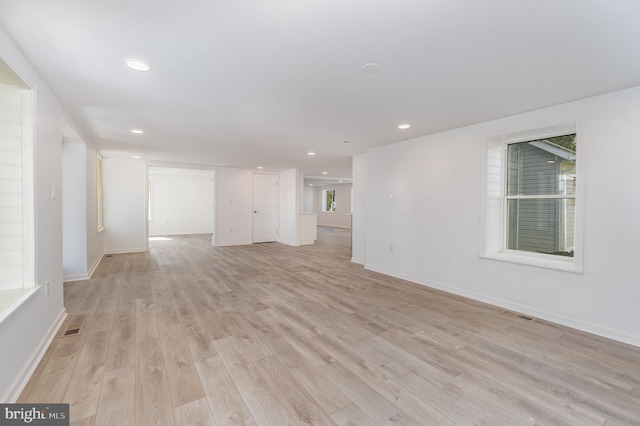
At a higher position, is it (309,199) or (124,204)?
(309,199)

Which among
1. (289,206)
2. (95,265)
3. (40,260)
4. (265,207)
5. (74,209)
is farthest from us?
(265,207)

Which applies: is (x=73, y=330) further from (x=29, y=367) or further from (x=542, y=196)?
(x=542, y=196)

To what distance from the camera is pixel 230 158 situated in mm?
6527

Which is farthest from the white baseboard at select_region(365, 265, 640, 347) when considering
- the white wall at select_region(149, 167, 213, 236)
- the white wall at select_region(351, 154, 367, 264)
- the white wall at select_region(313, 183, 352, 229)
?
the white wall at select_region(313, 183, 352, 229)

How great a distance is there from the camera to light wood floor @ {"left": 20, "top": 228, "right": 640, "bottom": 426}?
1.64 m

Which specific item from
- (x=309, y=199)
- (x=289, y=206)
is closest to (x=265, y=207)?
(x=289, y=206)

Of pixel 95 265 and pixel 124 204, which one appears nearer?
pixel 95 265

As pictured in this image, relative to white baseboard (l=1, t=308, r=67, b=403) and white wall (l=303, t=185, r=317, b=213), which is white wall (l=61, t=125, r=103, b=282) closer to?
white baseboard (l=1, t=308, r=67, b=403)

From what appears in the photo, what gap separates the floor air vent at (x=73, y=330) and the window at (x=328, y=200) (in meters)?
12.0

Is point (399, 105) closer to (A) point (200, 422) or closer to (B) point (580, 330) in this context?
(B) point (580, 330)

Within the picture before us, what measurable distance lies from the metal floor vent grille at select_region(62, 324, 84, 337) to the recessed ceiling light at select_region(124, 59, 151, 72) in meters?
2.41

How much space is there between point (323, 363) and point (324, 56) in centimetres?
228

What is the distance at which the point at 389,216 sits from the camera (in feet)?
16.1

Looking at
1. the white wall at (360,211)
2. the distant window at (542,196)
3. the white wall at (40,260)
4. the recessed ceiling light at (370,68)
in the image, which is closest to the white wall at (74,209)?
the white wall at (40,260)
